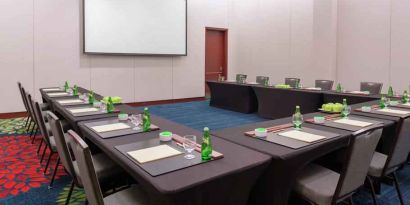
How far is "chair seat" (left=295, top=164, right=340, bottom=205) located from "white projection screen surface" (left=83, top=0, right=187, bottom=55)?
613cm

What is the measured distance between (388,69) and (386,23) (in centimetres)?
101

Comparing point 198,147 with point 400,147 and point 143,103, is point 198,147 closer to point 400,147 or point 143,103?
point 400,147

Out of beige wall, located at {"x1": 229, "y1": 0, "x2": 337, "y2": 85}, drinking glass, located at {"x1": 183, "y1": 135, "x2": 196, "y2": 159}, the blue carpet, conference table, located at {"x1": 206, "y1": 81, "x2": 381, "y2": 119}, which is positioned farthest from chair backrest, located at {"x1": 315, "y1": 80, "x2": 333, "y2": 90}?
drinking glass, located at {"x1": 183, "y1": 135, "x2": 196, "y2": 159}

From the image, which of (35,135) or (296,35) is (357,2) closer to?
(296,35)

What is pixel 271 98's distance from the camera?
581 cm

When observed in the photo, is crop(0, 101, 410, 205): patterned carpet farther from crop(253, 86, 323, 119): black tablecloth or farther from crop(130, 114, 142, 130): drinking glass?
crop(130, 114, 142, 130): drinking glass

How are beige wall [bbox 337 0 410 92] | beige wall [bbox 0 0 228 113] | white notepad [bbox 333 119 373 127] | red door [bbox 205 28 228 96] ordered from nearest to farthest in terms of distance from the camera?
white notepad [bbox 333 119 373 127], beige wall [bbox 0 0 228 113], beige wall [bbox 337 0 410 92], red door [bbox 205 28 228 96]

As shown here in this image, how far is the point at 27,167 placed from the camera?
341 centimetres

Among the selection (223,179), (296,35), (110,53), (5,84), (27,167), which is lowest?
Answer: (27,167)

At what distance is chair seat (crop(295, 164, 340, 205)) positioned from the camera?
1.75 metres

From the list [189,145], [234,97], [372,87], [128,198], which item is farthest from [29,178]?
[372,87]

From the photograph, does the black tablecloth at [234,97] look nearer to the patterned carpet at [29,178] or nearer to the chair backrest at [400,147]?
the patterned carpet at [29,178]


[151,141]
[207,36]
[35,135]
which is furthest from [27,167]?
[207,36]

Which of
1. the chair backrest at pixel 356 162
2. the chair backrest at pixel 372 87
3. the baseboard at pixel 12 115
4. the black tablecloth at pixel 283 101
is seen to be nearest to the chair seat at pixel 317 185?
the chair backrest at pixel 356 162
